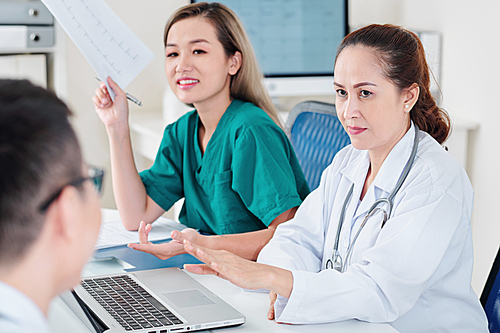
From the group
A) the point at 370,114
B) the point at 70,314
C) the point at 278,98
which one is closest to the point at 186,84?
the point at 370,114

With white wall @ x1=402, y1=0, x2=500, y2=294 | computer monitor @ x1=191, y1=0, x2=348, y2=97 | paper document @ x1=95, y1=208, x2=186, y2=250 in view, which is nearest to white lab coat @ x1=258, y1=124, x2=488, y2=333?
paper document @ x1=95, y1=208, x2=186, y2=250

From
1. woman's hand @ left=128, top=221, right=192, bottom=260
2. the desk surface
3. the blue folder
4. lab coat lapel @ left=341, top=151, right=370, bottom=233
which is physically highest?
lab coat lapel @ left=341, top=151, right=370, bottom=233

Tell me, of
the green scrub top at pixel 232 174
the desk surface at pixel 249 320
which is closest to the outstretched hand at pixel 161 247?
the desk surface at pixel 249 320

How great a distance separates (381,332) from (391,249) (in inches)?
5.6

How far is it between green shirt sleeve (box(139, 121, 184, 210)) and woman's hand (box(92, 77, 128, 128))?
15 centimetres

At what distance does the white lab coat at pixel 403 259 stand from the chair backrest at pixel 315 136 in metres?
0.41

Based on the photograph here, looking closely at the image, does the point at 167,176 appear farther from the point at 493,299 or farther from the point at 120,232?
the point at 493,299

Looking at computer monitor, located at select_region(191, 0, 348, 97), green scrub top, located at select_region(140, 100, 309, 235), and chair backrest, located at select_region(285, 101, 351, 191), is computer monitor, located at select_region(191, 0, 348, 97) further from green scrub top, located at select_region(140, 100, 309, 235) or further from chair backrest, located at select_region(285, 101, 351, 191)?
green scrub top, located at select_region(140, 100, 309, 235)

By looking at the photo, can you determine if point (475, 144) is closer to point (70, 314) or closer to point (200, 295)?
point (200, 295)

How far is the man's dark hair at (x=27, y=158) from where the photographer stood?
17.6 inches

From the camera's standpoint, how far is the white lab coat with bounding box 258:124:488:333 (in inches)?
34.9

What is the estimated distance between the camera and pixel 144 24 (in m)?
2.67

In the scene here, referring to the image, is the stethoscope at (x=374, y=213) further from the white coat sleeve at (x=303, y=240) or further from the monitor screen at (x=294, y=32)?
the monitor screen at (x=294, y=32)

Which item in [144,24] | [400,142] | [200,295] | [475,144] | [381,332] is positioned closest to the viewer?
[381,332]
